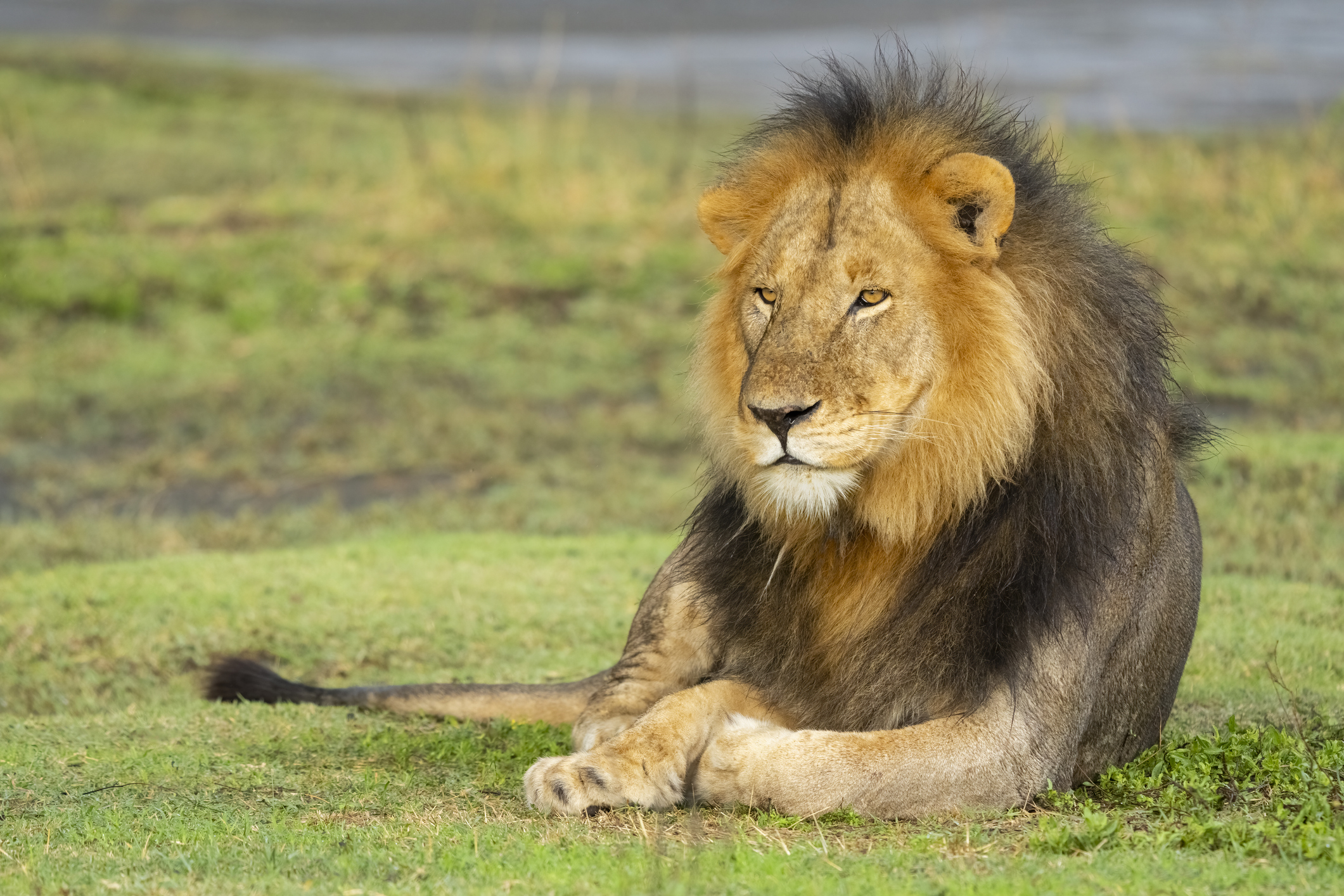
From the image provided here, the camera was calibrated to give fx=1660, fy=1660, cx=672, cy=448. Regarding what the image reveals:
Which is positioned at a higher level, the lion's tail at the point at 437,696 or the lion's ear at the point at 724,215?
the lion's ear at the point at 724,215

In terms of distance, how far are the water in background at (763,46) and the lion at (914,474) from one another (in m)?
14.5

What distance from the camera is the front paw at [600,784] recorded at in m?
4.09

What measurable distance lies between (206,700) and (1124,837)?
11.2 feet

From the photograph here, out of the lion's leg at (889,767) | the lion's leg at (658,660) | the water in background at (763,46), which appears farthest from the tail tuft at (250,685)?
the water in background at (763,46)

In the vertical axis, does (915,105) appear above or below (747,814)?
above

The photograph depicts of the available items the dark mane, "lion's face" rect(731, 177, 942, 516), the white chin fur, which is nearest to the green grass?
the dark mane

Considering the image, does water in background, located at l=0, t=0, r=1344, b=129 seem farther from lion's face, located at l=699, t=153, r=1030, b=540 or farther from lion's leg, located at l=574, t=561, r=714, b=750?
lion's face, located at l=699, t=153, r=1030, b=540

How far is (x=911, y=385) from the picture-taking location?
3988 millimetres

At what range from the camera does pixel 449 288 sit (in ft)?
43.7

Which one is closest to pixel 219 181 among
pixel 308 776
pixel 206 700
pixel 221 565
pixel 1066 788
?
pixel 221 565

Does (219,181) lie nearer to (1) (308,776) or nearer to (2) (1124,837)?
(1) (308,776)

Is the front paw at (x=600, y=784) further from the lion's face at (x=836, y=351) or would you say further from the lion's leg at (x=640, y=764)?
the lion's face at (x=836, y=351)

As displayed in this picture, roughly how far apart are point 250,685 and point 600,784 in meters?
2.08

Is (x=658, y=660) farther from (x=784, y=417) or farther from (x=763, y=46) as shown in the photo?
(x=763, y=46)
